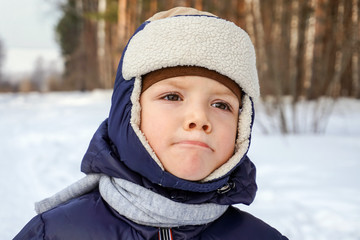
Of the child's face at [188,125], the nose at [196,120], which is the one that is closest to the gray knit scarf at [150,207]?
the child's face at [188,125]

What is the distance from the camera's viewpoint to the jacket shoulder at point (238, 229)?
4.33ft

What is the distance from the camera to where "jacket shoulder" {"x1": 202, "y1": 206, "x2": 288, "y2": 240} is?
132 centimetres

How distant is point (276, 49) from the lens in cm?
561

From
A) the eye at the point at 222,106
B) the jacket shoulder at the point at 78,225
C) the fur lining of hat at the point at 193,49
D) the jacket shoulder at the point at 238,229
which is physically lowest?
the jacket shoulder at the point at 238,229

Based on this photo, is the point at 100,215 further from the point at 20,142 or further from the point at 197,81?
the point at 20,142

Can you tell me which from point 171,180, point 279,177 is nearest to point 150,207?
point 171,180

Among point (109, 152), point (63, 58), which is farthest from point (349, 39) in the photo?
point (63, 58)

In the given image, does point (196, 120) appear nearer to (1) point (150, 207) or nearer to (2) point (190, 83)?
(2) point (190, 83)

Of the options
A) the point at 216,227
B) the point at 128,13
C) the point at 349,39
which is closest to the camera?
the point at 216,227

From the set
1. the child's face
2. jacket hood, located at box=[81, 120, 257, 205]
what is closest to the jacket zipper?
jacket hood, located at box=[81, 120, 257, 205]

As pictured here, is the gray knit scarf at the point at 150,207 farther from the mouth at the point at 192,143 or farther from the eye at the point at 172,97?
the eye at the point at 172,97

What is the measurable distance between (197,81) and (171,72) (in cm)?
9

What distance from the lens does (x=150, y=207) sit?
3.87 feet

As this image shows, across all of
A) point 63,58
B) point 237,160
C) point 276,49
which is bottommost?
point 63,58
